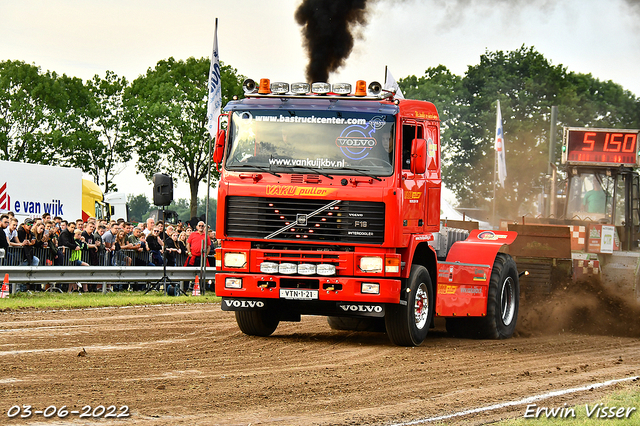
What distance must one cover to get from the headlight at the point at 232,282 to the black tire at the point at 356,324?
2.97 metres

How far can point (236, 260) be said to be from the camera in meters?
11.6

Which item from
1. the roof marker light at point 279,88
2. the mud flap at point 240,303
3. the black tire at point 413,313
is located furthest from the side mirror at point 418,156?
the mud flap at point 240,303

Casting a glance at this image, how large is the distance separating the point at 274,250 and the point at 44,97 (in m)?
43.9

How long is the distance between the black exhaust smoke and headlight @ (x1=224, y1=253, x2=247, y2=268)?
6440 mm

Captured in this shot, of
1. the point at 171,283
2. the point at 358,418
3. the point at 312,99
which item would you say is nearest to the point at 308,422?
the point at 358,418

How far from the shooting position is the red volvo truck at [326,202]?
11.2m

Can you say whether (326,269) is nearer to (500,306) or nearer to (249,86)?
(249,86)

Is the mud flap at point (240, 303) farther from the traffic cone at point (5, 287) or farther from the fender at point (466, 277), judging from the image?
the traffic cone at point (5, 287)

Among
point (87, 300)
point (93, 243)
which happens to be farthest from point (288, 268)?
point (93, 243)

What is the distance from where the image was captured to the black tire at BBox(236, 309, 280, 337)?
1249 cm

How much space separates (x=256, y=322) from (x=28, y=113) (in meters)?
41.9

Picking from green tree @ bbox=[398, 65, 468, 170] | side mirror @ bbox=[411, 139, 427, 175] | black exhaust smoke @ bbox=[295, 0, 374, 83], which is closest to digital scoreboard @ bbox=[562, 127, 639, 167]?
black exhaust smoke @ bbox=[295, 0, 374, 83]

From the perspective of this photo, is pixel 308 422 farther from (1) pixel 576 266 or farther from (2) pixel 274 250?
(1) pixel 576 266

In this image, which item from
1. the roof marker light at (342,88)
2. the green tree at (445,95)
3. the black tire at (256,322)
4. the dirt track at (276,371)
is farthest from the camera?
the green tree at (445,95)
